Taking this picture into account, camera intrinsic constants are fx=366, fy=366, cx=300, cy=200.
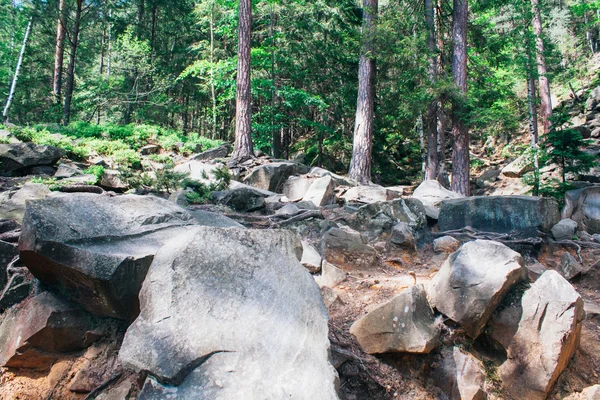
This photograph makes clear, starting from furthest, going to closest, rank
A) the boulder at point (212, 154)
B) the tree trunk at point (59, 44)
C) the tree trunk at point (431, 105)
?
the tree trunk at point (59, 44) < the tree trunk at point (431, 105) < the boulder at point (212, 154)

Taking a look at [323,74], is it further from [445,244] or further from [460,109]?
[445,244]

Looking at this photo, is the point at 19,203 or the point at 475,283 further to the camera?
the point at 19,203

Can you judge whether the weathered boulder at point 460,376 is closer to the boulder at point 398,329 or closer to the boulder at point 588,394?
the boulder at point 398,329

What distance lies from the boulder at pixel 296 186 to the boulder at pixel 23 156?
18.0 feet

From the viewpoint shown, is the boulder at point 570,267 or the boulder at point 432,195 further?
the boulder at point 432,195

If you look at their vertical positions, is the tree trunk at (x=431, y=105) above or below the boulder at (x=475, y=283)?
above

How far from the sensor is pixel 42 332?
2451 mm

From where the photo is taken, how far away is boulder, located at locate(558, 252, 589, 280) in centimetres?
430

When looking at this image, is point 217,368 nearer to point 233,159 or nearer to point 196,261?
point 196,261

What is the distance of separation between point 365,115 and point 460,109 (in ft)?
8.49

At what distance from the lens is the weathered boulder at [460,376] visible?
2.85 m

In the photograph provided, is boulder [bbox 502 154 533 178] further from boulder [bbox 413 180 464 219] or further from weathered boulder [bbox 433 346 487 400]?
weathered boulder [bbox 433 346 487 400]

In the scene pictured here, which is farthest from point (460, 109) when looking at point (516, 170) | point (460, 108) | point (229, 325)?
point (229, 325)

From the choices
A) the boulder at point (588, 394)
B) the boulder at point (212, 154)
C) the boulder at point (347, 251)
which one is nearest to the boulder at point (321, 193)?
the boulder at point (347, 251)
